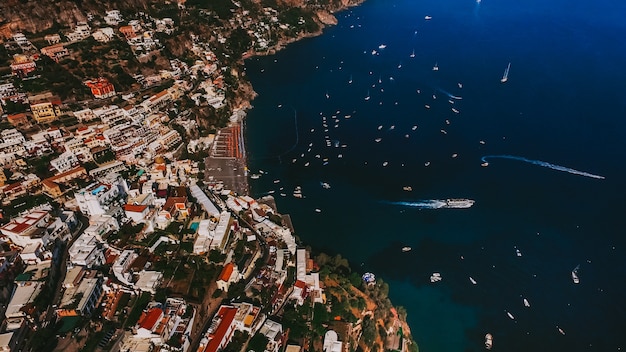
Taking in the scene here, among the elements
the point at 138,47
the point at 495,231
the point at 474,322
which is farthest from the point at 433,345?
the point at 138,47

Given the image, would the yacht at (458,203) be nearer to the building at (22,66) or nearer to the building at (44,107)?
the building at (44,107)

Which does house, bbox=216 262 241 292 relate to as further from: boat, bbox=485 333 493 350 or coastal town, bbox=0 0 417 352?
boat, bbox=485 333 493 350

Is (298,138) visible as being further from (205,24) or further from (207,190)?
(205,24)

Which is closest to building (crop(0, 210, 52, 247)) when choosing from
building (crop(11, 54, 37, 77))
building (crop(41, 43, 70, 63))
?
building (crop(11, 54, 37, 77))

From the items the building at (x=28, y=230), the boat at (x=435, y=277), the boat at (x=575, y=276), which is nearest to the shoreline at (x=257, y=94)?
the boat at (x=435, y=277)

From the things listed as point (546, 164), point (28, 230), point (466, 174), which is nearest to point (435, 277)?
point (466, 174)

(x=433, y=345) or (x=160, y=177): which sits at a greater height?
(x=160, y=177)
